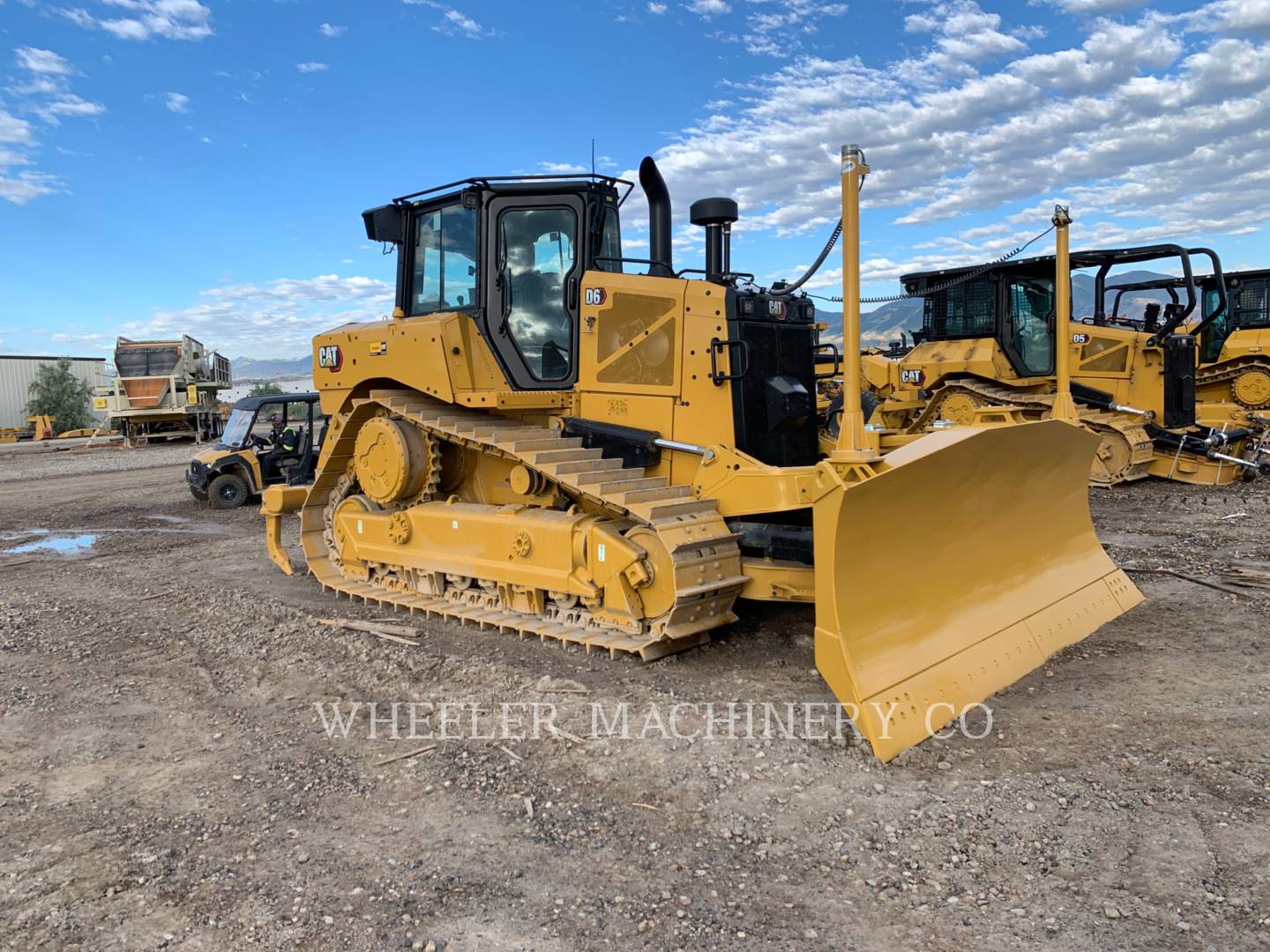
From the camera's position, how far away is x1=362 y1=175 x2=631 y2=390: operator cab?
21.3ft

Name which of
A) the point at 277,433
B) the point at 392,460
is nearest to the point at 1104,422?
the point at 392,460

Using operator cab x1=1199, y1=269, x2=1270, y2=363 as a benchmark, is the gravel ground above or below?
below

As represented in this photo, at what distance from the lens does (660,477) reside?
6.04 m

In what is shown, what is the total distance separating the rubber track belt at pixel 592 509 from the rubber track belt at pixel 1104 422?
6777mm

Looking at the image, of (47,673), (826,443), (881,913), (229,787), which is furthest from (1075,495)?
(47,673)

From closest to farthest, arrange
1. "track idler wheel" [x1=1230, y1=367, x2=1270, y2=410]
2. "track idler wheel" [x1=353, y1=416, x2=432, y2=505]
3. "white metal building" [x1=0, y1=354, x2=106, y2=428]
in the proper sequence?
"track idler wheel" [x1=353, y1=416, x2=432, y2=505] → "track idler wheel" [x1=1230, y1=367, x2=1270, y2=410] → "white metal building" [x1=0, y1=354, x2=106, y2=428]

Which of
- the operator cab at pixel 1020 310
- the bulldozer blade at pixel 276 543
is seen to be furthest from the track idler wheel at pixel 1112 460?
the bulldozer blade at pixel 276 543

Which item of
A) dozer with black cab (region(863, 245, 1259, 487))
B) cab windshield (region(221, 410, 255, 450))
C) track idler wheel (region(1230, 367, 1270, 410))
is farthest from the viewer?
track idler wheel (region(1230, 367, 1270, 410))

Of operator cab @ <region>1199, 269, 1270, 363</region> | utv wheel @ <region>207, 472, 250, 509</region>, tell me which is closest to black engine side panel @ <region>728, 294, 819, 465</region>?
utv wheel @ <region>207, 472, 250, 509</region>

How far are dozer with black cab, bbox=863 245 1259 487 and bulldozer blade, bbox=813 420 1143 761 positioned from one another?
612 centimetres

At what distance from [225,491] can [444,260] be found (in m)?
8.22

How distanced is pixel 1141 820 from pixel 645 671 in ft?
8.70

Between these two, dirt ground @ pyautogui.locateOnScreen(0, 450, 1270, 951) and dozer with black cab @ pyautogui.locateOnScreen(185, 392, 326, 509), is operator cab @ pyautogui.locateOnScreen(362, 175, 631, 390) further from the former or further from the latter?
dozer with black cab @ pyautogui.locateOnScreen(185, 392, 326, 509)

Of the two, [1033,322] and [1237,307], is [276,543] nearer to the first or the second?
[1033,322]
